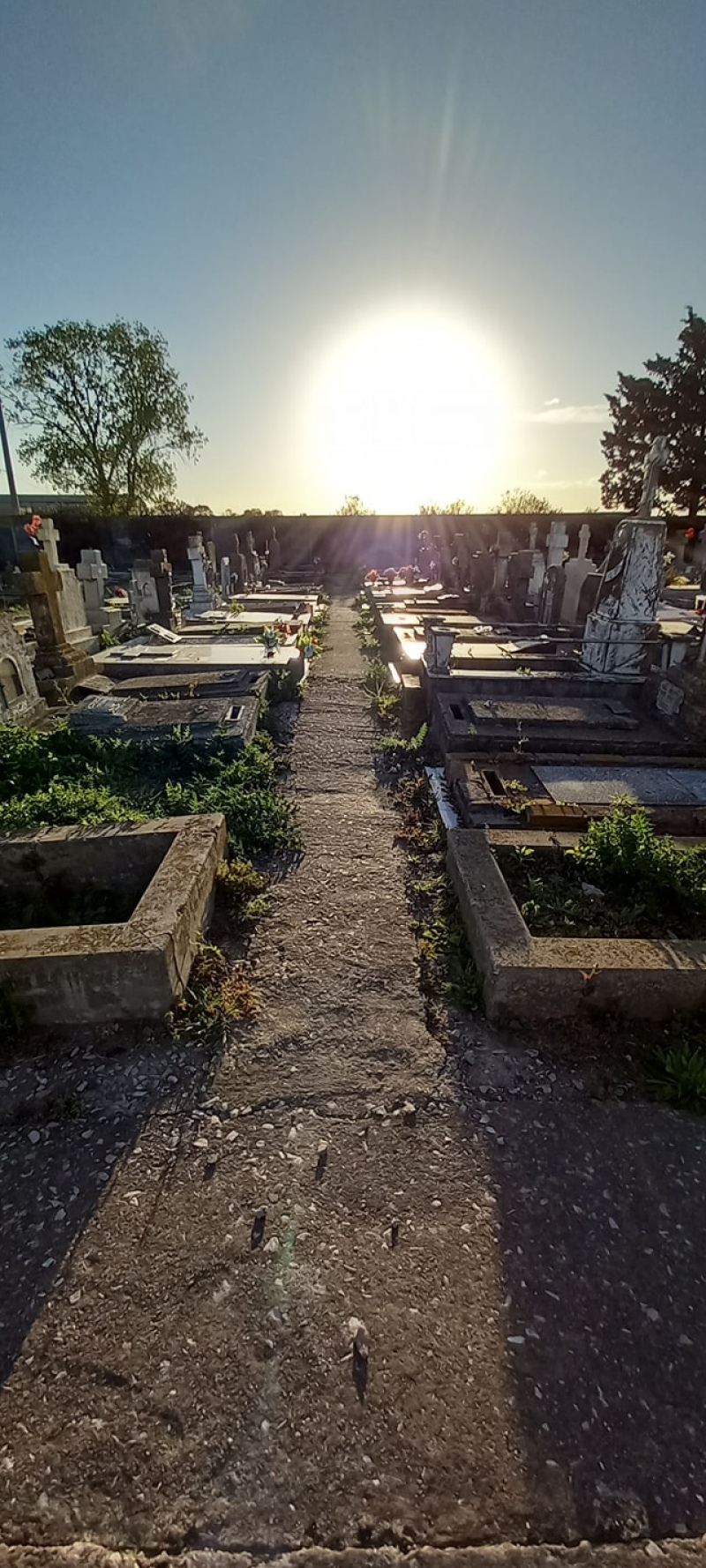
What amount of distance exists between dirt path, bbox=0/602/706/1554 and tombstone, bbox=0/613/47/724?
15.2ft

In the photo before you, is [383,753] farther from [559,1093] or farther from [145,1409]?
[145,1409]

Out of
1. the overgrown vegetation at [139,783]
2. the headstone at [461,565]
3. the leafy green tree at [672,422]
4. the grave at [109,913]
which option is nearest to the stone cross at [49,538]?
the overgrown vegetation at [139,783]

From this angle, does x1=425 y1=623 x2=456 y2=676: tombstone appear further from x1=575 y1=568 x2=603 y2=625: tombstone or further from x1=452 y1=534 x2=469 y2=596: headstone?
x1=452 y1=534 x2=469 y2=596: headstone

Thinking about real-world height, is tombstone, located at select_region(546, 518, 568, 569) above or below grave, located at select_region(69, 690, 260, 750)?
above

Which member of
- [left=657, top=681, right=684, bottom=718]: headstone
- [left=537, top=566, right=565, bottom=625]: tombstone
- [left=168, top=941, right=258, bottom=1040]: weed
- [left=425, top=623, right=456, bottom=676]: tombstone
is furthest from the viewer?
[left=537, top=566, right=565, bottom=625]: tombstone

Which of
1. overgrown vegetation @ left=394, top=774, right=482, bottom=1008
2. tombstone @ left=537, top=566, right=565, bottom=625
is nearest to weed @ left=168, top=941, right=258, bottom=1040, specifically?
overgrown vegetation @ left=394, top=774, right=482, bottom=1008

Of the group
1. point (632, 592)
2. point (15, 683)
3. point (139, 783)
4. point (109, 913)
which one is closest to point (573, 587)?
point (632, 592)

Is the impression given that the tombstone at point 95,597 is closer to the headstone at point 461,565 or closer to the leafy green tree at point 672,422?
the headstone at point 461,565

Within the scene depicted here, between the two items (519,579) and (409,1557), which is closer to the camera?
(409,1557)

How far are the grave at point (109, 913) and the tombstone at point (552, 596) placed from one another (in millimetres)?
8782

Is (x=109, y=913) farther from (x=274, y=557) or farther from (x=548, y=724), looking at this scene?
(x=274, y=557)

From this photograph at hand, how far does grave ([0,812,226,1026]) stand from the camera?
2777mm

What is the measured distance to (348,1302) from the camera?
75.0 inches

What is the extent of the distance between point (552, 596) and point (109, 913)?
971 centimetres
